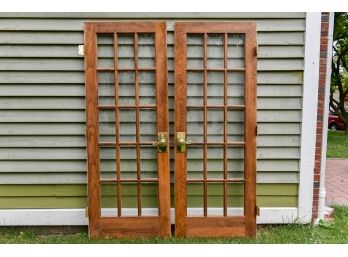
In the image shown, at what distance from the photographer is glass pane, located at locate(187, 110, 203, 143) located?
3755mm

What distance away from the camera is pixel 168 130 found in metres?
3.71

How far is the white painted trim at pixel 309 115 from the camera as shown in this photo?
3738mm

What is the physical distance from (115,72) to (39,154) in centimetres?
121

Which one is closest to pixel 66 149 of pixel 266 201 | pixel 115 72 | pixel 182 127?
pixel 115 72

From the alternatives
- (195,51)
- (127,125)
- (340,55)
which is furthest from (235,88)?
(340,55)

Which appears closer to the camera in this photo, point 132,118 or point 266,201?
point 132,118

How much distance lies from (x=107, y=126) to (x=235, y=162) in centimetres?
137

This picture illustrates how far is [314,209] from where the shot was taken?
4062mm

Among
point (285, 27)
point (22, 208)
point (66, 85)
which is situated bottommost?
point (22, 208)

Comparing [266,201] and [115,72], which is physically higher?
[115,72]

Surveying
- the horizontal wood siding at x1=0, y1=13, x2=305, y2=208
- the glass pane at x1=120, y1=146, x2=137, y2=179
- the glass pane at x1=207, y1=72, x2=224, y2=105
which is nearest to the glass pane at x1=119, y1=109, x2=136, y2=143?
the glass pane at x1=120, y1=146, x2=137, y2=179

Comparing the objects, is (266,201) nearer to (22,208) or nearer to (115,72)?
(115,72)

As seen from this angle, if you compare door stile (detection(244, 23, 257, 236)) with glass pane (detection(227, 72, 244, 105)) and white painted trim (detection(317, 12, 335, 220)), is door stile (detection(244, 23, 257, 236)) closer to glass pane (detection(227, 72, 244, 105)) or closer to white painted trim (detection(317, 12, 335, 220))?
glass pane (detection(227, 72, 244, 105))

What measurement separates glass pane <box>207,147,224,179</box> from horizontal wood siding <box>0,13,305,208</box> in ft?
0.95
